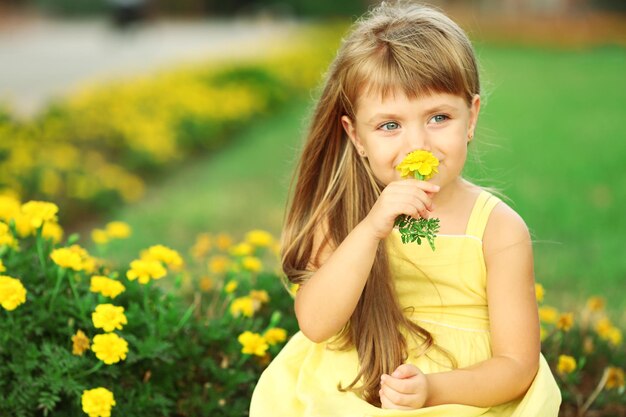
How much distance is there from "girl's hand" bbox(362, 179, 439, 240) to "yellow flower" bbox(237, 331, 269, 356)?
2.39 feet

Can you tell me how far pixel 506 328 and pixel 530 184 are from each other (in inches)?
186

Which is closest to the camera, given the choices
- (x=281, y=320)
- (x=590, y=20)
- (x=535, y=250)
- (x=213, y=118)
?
(x=281, y=320)

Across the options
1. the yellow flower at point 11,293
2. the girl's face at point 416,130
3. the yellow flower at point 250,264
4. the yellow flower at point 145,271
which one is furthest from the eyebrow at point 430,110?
the yellow flower at point 250,264

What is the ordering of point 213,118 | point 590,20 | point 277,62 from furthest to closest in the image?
point 590,20 < point 277,62 < point 213,118

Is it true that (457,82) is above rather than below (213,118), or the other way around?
above

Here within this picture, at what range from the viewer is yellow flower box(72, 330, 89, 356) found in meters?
2.62

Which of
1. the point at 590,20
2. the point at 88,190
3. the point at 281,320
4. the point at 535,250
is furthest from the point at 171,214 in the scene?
the point at 590,20

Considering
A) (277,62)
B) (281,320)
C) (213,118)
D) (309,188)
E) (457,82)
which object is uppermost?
(457,82)

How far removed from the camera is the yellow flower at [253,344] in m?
2.83

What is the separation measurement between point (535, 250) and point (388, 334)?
9.79 feet

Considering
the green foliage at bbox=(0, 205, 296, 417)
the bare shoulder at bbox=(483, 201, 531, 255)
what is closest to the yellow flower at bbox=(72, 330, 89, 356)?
the green foliage at bbox=(0, 205, 296, 417)

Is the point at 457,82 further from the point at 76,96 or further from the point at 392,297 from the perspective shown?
the point at 76,96

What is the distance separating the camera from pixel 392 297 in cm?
248

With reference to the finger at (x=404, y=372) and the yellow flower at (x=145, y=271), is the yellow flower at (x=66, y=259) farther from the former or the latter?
the finger at (x=404, y=372)
